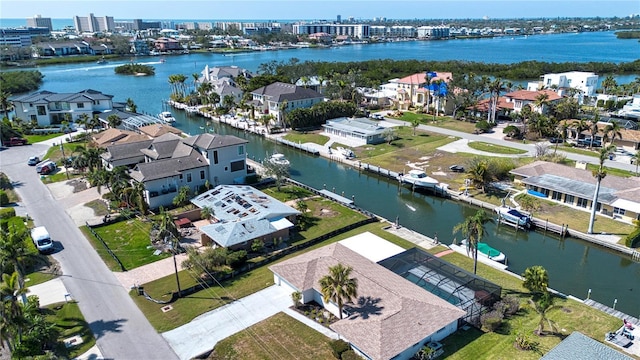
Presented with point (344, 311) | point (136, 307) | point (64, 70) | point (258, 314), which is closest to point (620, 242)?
Answer: point (344, 311)

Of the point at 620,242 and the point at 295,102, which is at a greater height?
the point at 295,102

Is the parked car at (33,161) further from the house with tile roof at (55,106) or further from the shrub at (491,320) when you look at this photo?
the shrub at (491,320)

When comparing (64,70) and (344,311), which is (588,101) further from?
(64,70)

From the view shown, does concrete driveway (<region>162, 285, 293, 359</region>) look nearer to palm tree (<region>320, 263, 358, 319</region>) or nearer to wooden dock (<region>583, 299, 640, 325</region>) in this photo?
palm tree (<region>320, 263, 358, 319</region>)

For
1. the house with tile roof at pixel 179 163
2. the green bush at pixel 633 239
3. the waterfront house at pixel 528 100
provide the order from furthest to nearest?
the waterfront house at pixel 528 100 < the house with tile roof at pixel 179 163 < the green bush at pixel 633 239

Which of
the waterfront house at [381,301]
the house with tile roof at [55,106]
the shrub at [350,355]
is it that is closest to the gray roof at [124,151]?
the waterfront house at [381,301]

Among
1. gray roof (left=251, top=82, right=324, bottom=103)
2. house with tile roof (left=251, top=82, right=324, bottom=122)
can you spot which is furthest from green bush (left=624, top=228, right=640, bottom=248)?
gray roof (left=251, top=82, right=324, bottom=103)

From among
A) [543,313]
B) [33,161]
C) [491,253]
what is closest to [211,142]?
[33,161]
